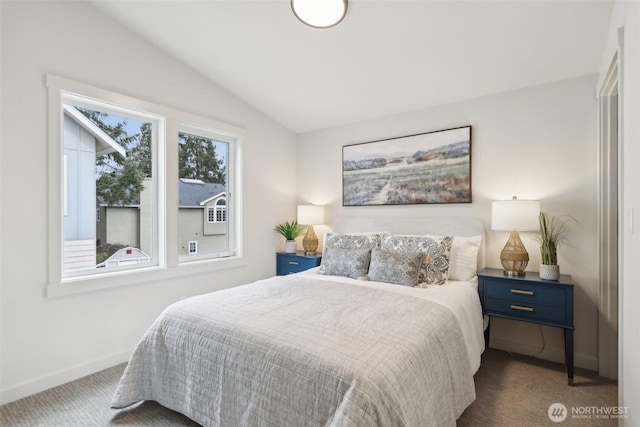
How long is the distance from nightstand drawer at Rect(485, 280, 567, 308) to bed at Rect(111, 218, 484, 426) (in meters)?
0.17

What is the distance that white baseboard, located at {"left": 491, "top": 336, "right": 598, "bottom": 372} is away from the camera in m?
2.56

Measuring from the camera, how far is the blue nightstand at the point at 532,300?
2330mm

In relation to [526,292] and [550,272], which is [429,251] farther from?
[550,272]

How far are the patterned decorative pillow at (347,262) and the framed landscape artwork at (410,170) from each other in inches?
35.4

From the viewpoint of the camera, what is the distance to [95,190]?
263 centimetres

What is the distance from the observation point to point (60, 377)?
7.63ft

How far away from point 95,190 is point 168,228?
25.6 inches

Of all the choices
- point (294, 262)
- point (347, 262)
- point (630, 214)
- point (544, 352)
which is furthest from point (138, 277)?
point (544, 352)

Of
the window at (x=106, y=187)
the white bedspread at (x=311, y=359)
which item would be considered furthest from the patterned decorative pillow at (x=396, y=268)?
the window at (x=106, y=187)

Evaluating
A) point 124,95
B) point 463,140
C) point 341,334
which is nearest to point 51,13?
point 124,95

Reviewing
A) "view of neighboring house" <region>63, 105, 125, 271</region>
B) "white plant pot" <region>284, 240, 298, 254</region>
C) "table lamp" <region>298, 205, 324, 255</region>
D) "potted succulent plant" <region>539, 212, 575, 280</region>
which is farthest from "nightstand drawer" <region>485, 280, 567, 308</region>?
"view of neighboring house" <region>63, 105, 125, 271</region>

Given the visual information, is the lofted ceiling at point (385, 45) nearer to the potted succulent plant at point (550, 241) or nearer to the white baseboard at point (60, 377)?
the potted succulent plant at point (550, 241)

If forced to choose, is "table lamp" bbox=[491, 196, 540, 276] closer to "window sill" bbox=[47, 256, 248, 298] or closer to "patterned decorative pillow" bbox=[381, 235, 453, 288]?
"patterned decorative pillow" bbox=[381, 235, 453, 288]

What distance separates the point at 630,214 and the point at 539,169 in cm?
141
